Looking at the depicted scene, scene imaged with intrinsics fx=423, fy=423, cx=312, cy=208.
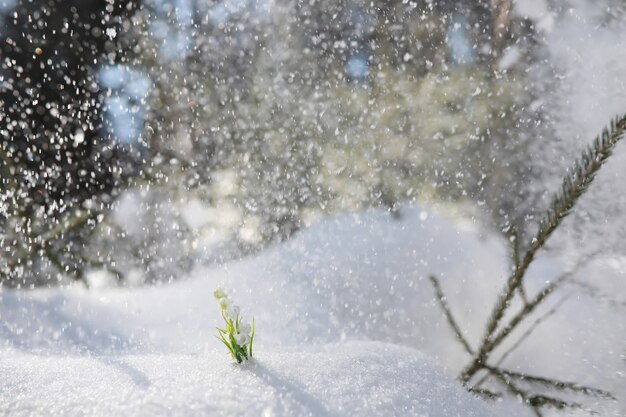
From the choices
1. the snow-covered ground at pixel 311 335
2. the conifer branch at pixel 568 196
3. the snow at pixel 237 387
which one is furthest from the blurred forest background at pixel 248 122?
the snow at pixel 237 387

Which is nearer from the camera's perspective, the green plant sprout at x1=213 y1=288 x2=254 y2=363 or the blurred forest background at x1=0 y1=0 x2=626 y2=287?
the green plant sprout at x1=213 y1=288 x2=254 y2=363

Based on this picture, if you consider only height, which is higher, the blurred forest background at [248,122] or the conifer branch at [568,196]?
the blurred forest background at [248,122]

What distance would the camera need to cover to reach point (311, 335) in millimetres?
1753

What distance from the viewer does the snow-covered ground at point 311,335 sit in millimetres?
785

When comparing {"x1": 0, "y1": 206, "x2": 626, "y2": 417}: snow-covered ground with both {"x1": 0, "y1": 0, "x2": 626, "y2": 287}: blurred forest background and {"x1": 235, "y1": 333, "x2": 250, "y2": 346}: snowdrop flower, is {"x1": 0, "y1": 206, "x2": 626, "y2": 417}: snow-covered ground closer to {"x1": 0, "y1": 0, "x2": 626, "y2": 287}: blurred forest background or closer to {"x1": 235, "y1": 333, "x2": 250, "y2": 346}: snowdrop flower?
{"x1": 235, "y1": 333, "x2": 250, "y2": 346}: snowdrop flower

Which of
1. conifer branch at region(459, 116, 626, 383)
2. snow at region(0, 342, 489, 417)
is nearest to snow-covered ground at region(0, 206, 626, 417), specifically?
snow at region(0, 342, 489, 417)

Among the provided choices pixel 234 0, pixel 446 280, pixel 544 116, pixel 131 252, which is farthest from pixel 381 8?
pixel 131 252

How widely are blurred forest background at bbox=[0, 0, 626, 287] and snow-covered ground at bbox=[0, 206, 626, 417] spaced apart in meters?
0.30

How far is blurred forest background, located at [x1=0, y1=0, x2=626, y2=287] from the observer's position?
8.39 ft

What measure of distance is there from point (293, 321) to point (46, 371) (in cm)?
104

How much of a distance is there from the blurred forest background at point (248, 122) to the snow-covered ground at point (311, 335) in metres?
0.30

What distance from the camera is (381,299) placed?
7.04ft

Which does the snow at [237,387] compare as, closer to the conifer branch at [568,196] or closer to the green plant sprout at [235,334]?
the green plant sprout at [235,334]

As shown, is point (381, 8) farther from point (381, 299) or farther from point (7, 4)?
point (7, 4)
